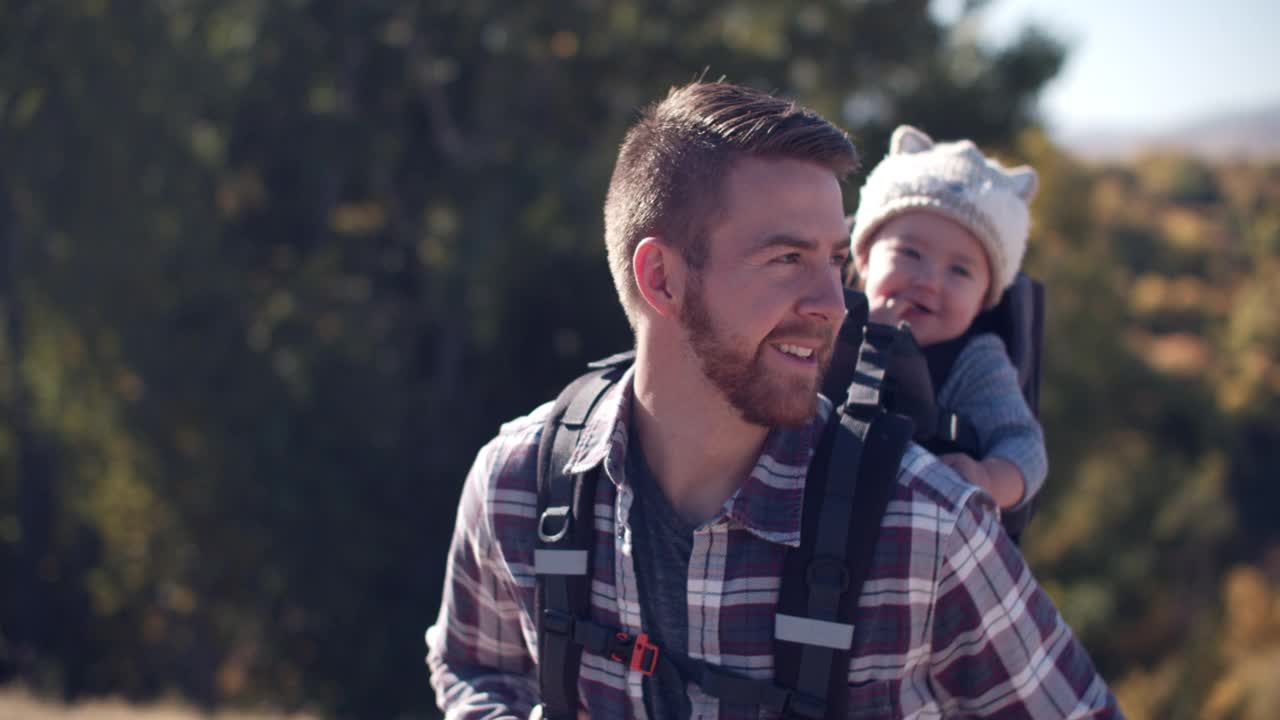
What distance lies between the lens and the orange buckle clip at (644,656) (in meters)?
1.89

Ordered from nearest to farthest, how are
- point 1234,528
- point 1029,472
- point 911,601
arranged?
point 911,601, point 1029,472, point 1234,528

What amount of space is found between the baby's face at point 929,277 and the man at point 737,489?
63cm

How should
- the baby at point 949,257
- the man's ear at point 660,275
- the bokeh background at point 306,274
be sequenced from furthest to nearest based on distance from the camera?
1. the bokeh background at point 306,274
2. the baby at point 949,257
3. the man's ear at point 660,275

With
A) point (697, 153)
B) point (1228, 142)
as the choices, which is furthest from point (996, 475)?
point (1228, 142)

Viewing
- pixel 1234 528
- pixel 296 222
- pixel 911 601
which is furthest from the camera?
pixel 1234 528

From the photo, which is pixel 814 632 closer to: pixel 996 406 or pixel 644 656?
pixel 644 656

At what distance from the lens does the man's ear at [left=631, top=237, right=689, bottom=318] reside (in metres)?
2.01

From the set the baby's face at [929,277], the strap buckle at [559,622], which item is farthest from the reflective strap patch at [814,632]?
the baby's face at [929,277]

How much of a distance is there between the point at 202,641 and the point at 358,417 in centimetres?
542

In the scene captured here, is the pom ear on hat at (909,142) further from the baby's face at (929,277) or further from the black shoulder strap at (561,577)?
the black shoulder strap at (561,577)

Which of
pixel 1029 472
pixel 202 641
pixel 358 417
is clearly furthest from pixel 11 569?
pixel 1029 472

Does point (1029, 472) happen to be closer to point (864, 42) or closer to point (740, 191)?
point (740, 191)

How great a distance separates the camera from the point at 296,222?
17.6 m

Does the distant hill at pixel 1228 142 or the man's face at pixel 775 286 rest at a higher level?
the distant hill at pixel 1228 142
